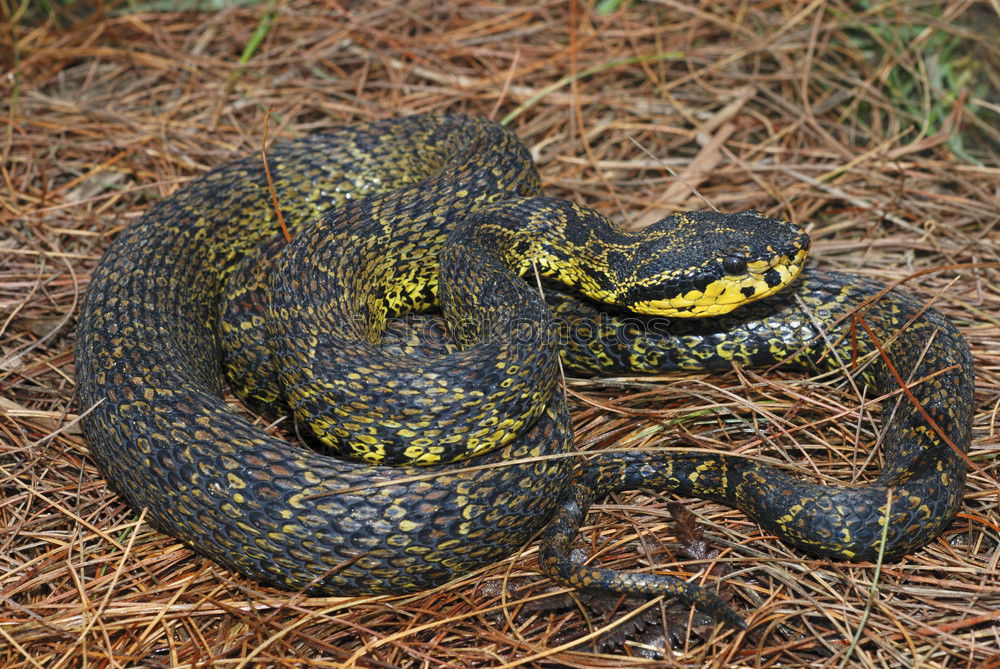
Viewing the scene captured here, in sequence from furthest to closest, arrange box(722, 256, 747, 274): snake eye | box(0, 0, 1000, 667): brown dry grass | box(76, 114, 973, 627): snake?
1. box(722, 256, 747, 274): snake eye
2. box(76, 114, 973, 627): snake
3. box(0, 0, 1000, 667): brown dry grass

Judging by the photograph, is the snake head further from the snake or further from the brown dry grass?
the brown dry grass

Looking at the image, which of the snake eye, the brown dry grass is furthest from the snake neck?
the brown dry grass

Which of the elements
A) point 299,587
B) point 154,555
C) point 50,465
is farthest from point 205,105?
point 299,587

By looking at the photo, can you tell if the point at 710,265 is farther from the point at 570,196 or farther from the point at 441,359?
the point at 570,196

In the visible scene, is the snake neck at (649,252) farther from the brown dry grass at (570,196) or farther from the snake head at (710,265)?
the brown dry grass at (570,196)

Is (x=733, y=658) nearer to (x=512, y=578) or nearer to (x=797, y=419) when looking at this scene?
(x=512, y=578)

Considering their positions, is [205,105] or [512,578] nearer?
[512,578]

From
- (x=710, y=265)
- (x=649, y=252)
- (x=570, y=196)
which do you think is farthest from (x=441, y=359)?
(x=570, y=196)
